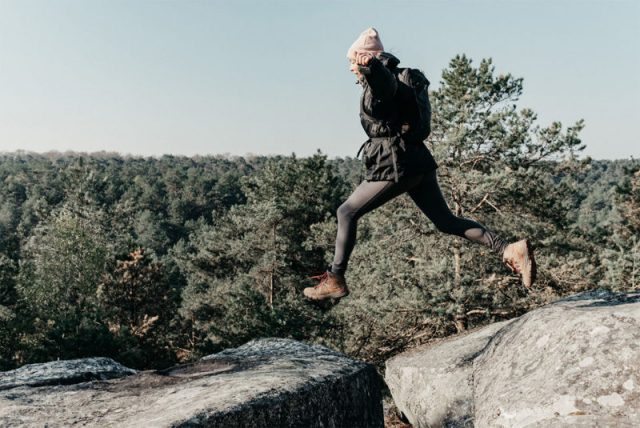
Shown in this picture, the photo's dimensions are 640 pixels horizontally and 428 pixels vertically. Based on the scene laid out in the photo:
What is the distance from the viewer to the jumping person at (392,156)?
347 cm

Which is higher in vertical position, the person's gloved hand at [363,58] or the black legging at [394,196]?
the person's gloved hand at [363,58]

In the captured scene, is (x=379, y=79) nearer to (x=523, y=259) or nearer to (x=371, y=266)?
(x=523, y=259)

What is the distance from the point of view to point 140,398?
150 inches

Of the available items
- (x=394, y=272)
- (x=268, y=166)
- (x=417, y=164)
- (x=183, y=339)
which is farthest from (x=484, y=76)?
(x=183, y=339)

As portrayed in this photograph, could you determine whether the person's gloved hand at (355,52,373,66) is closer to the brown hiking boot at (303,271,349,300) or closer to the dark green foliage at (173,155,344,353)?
the brown hiking boot at (303,271,349,300)

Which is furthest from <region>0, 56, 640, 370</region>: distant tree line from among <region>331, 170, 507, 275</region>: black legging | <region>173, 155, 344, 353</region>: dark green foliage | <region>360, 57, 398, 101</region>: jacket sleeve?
<region>360, 57, 398, 101</region>: jacket sleeve

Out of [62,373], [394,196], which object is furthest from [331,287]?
[62,373]

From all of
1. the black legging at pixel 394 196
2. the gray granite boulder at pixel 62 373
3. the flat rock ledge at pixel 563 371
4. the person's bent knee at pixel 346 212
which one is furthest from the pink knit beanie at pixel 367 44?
the gray granite boulder at pixel 62 373

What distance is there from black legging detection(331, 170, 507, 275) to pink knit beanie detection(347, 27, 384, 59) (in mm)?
875

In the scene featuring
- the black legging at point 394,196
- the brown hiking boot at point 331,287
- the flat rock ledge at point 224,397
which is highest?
the black legging at point 394,196

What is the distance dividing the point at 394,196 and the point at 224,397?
1.78 meters

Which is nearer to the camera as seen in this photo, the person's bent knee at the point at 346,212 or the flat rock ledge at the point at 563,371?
the flat rock ledge at the point at 563,371

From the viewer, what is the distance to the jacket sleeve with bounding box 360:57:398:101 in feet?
10.4

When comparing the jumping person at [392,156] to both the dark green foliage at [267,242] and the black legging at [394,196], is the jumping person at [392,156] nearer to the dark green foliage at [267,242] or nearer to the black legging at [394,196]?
the black legging at [394,196]
